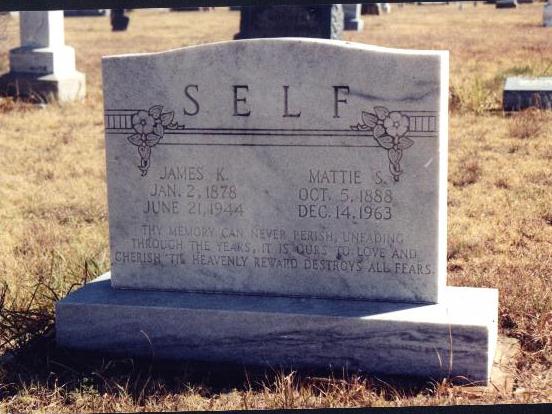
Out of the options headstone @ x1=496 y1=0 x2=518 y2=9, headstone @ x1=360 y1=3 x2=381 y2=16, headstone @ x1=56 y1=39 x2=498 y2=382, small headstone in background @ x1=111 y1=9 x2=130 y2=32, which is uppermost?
headstone @ x1=496 y1=0 x2=518 y2=9

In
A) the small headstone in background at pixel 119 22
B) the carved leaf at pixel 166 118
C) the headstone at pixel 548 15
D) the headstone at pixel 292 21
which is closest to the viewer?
the carved leaf at pixel 166 118

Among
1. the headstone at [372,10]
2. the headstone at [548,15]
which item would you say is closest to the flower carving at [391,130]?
the headstone at [548,15]

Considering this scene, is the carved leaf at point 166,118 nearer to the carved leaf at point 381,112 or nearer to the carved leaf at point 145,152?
the carved leaf at point 145,152

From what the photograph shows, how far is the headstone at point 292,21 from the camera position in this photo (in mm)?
11398

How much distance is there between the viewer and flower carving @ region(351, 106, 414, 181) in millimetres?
3678

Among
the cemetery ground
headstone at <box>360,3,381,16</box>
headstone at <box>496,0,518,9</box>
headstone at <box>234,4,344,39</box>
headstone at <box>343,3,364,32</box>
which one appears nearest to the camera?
the cemetery ground

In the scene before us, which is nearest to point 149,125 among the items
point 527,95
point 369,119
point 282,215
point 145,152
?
point 145,152

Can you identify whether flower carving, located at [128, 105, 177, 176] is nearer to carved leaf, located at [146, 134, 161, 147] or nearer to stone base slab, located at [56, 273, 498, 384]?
carved leaf, located at [146, 134, 161, 147]

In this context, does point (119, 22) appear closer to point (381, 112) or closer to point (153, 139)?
point (153, 139)

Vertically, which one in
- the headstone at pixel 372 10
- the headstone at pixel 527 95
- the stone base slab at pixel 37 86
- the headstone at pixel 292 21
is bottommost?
the headstone at pixel 527 95

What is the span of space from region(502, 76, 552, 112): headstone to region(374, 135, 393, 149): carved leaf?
6.53 meters

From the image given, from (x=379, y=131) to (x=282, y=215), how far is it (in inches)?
22.4

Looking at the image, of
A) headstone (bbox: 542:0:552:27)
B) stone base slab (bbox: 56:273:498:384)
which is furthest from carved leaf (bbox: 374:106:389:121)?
headstone (bbox: 542:0:552:27)

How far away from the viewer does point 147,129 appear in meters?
3.97
